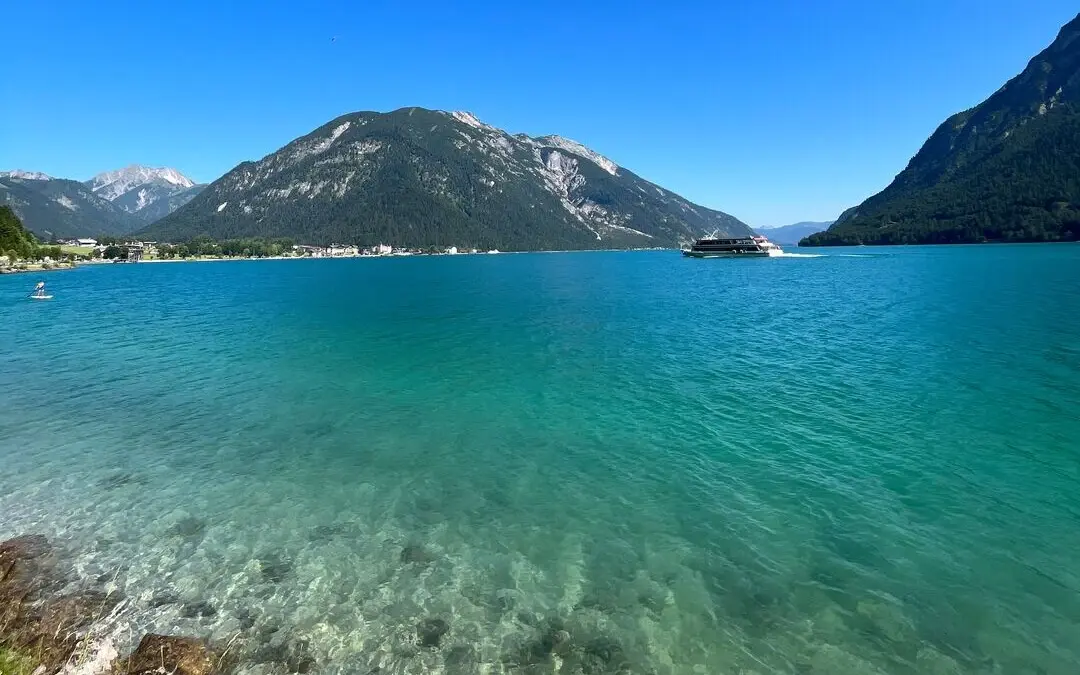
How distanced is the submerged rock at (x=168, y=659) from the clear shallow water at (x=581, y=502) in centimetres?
69

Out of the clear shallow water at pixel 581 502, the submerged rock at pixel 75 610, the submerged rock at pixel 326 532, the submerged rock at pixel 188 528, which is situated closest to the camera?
the clear shallow water at pixel 581 502

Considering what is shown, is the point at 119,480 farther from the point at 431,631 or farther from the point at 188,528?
the point at 431,631

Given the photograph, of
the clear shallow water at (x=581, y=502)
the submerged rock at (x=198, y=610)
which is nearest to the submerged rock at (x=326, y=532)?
the clear shallow water at (x=581, y=502)

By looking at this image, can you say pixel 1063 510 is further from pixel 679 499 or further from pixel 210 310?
pixel 210 310

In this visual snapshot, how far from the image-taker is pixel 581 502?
59.4 feet

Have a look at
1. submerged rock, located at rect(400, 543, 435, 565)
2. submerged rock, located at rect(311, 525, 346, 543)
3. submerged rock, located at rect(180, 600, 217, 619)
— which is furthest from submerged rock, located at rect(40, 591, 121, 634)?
submerged rock, located at rect(400, 543, 435, 565)

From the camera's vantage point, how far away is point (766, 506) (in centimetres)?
1736

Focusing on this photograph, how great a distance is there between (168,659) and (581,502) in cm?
1200

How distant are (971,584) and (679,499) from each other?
8027 mm

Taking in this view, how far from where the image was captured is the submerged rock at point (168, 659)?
10.5 meters

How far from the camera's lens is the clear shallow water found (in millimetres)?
11812

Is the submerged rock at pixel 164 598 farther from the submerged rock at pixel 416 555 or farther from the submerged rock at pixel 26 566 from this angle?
the submerged rock at pixel 416 555

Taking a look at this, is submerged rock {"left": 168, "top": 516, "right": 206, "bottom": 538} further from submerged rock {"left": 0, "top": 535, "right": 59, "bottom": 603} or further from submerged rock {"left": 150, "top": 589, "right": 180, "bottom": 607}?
submerged rock {"left": 150, "top": 589, "right": 180, "bottom": 607}

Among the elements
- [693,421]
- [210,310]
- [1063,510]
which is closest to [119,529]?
[693,421]
